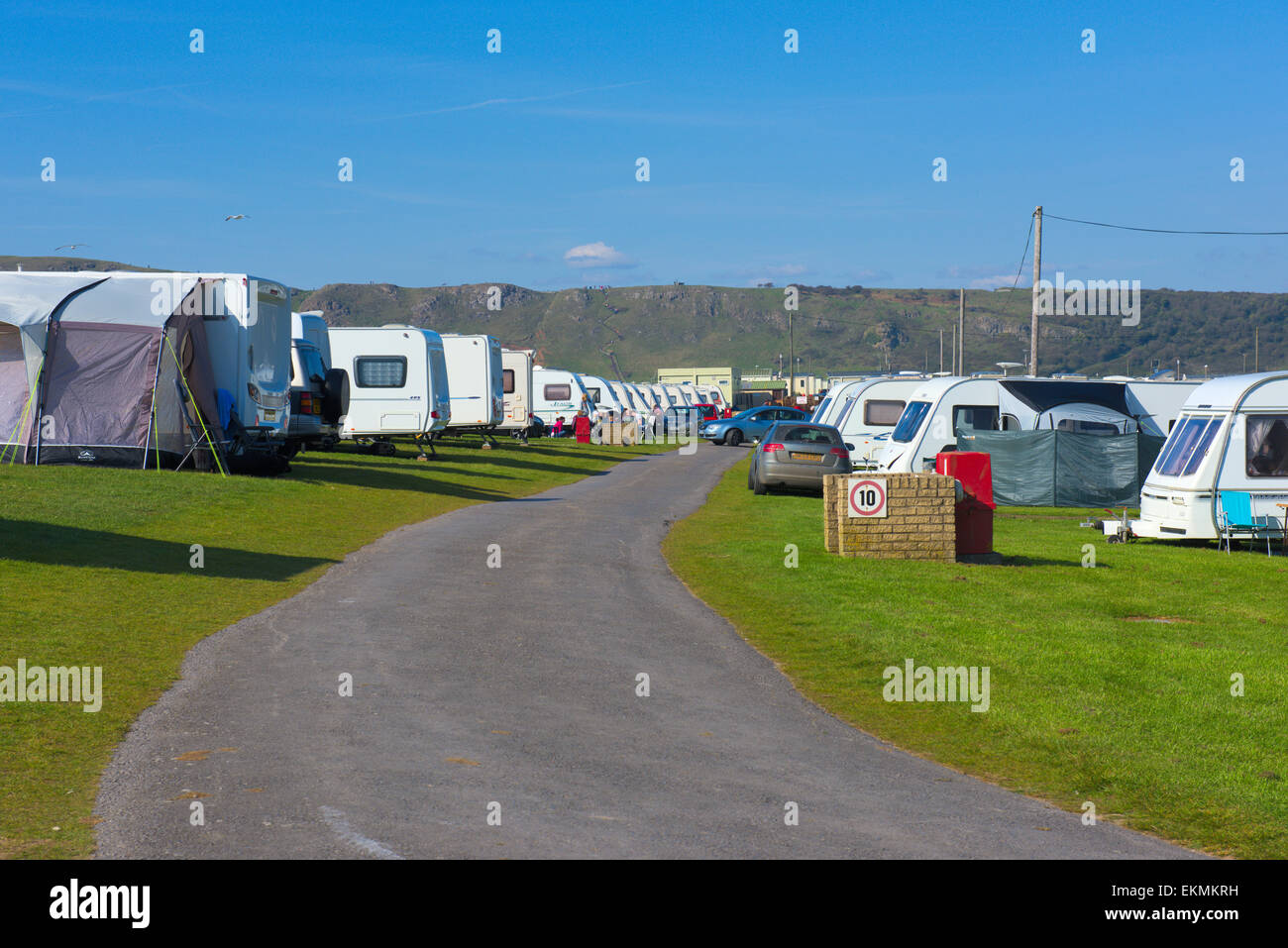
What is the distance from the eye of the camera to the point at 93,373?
21.9 metres

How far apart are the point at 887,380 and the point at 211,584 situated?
75.2 feet

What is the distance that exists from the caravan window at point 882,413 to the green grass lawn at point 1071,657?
13.6 metres

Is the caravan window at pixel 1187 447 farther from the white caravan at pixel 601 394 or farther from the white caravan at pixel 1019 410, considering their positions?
the white caravan at pixel 601 394

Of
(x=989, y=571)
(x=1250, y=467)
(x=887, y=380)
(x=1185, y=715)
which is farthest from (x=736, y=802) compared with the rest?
(x=887, y=380)

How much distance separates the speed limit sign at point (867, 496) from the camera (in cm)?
1644

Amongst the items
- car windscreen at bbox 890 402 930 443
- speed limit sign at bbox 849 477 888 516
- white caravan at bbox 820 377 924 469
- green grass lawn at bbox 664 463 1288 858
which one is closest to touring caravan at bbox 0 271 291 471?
green grass lawn at bbox 664 463 1288 858

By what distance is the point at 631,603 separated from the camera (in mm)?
13008

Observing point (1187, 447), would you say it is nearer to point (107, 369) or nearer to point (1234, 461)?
point (1234, 461)

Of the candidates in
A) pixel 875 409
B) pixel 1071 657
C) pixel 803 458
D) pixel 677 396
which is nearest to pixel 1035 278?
pixel 875 409

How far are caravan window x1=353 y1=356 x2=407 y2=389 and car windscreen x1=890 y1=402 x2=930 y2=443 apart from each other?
13084 mm

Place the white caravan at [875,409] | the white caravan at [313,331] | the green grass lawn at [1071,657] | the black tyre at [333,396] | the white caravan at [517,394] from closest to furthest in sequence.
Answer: the green grass lawn at [1071,657]
the black tyre at [333,396]
the white caravan at [313,331]
the white caravan at [875,409]
the white caravan at [517,394]

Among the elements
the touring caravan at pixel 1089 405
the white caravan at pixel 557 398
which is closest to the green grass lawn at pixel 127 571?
the touring caravan at pixel 1089 405

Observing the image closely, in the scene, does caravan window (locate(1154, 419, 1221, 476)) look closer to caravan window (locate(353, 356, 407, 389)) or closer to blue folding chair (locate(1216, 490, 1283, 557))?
blue folding chair (locate(1216, 490, 1283, 557))

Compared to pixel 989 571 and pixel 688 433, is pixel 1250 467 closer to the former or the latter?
pixel 989 571
